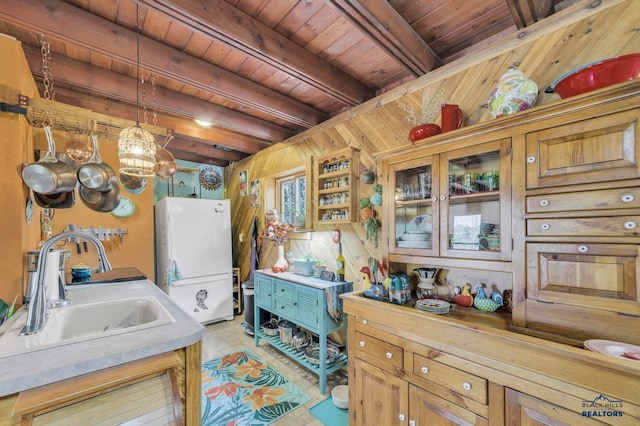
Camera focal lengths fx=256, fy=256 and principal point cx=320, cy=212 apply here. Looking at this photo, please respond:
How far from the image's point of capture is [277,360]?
2719mm

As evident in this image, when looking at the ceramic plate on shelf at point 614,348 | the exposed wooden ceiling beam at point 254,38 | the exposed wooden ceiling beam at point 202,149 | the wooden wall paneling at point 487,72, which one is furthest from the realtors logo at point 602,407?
the exposed wooden ceiling beam at point 202,149

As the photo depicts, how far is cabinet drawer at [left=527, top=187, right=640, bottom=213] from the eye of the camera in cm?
100

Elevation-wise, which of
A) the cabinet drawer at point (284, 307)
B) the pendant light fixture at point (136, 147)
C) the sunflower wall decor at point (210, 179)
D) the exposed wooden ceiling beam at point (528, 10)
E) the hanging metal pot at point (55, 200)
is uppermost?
the exposed wooden ceiling beam at point (528, 10)

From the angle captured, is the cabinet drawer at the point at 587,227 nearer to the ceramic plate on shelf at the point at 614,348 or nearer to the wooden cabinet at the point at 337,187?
the ceramic plate on shelf at the point at 614,348

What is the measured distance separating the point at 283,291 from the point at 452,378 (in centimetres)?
175

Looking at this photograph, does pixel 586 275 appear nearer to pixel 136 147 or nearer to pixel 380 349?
pixel 380 349

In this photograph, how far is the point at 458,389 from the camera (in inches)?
48.9

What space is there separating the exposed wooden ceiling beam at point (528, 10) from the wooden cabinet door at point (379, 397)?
2148 millimetres

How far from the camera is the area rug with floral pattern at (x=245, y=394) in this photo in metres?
1.92

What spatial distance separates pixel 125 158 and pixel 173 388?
4.70 ft

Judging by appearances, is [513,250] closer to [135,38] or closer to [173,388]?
[173,388]

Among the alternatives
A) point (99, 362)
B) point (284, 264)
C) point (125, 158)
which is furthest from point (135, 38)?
point (284, 264)

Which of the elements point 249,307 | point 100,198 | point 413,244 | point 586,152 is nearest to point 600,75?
point 586,152

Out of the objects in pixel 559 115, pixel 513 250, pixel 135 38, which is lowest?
pixel 513 250
